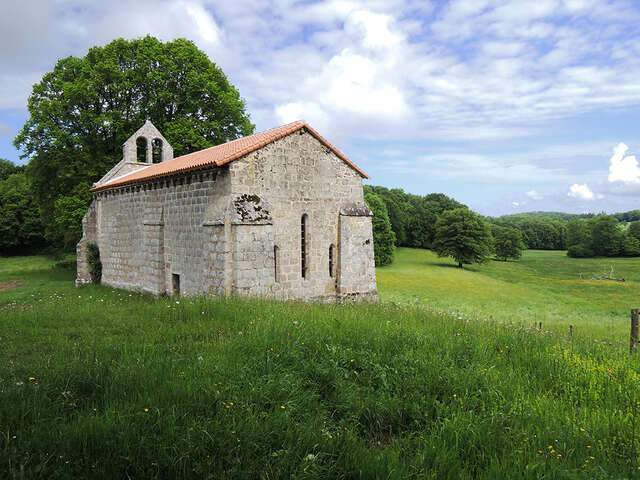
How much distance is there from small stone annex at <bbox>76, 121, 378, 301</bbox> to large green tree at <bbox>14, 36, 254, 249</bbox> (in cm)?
741

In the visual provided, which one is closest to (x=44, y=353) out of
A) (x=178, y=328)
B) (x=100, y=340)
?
(x=100, y=340)

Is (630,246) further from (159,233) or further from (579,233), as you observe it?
(159,233)

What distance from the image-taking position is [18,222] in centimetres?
4484

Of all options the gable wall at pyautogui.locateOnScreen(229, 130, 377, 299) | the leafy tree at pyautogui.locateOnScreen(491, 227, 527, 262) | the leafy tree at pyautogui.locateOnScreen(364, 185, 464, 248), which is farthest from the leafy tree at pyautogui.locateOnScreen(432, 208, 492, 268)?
the gable wall at pyautogui.locateOnScreen(229, 130, 377, 299)

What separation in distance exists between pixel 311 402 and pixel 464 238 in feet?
162

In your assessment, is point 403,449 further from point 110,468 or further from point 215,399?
point 110,468

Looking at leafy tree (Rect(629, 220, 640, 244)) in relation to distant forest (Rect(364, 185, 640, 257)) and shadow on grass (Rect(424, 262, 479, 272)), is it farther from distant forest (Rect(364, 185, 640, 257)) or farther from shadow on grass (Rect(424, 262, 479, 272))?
shadow on grass (Rect(424, 262, 479, 272))

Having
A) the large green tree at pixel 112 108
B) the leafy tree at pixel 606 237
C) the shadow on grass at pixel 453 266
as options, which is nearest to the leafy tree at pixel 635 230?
the leafy tree at pixel 606 237

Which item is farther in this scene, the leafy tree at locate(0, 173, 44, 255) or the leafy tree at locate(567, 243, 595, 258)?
the leafy tree at locate(567, 243, 595, 258)

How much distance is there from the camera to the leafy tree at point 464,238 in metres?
49.3

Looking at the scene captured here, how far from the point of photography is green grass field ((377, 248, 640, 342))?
22.4m

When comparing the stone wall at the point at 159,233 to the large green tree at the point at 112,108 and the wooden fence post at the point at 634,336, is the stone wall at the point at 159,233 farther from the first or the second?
the wooden fence post at the point at 634,336

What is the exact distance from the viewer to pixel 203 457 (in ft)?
9.81

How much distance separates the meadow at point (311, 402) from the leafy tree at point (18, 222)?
4785cm
